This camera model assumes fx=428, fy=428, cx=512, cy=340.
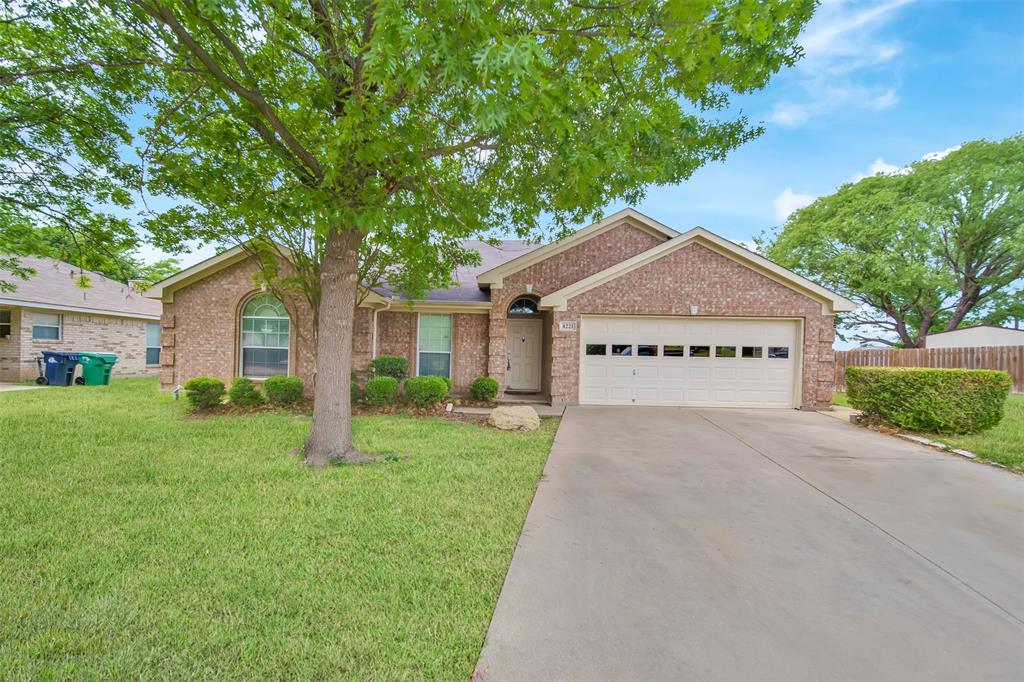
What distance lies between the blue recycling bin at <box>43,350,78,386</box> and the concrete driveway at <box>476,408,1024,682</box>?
1733 cm

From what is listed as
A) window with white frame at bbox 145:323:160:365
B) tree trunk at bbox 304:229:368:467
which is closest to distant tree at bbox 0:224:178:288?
tree trunk at bbox 304:229:368:467

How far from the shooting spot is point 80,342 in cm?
1617

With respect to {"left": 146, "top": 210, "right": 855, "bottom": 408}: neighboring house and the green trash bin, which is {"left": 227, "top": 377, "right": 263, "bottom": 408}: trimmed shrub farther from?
the green trash bin

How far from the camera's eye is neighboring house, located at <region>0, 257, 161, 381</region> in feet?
48.1

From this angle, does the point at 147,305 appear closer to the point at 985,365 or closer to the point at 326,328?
the point at 326,328

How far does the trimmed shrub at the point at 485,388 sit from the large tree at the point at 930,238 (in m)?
21.3

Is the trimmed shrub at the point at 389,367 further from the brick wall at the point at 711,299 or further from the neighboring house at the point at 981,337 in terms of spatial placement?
the neighboring house at the point at 981,337

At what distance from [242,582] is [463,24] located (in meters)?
4.56

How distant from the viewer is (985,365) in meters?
14.1

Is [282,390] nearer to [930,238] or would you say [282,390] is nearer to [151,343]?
[151,343]

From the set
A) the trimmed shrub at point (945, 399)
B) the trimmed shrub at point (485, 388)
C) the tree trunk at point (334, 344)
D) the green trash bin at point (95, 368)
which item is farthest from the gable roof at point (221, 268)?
the trimmed shrub at point (945, 399)

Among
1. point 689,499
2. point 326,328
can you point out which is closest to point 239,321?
point 326,328

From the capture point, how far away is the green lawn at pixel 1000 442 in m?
6.28

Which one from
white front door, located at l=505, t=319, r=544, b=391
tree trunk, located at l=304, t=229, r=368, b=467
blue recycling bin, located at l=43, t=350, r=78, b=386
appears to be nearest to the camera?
tree trunk, located at l=304, t=229, r=368, b=467
